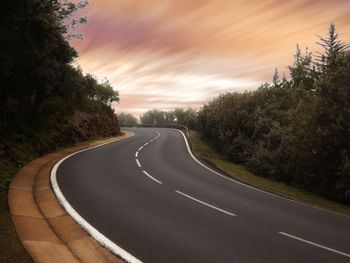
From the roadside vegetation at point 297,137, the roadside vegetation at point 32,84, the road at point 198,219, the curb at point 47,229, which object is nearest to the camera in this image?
the curb at point 47,229

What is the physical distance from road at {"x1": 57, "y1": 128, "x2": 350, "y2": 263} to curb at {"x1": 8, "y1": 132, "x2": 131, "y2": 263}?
1.69 ft

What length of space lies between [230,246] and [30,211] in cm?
558

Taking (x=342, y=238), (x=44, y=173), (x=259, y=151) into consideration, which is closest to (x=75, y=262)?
(x=342, y=238)

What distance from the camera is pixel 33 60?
65.8ft

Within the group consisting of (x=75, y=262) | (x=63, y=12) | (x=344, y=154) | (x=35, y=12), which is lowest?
(x=75, y=262)

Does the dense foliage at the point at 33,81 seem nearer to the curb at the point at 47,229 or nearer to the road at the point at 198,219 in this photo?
the curb at the point at 47,229

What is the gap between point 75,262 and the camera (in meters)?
6.98

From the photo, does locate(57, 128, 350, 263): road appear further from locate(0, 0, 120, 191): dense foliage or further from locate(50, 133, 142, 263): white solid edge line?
locate(0, 0, 120, 191): dense foliage

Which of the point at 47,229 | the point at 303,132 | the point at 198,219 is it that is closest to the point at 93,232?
the point at 47,229

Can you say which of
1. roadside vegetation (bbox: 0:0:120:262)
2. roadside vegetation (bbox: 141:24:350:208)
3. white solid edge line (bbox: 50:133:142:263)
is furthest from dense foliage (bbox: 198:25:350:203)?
roadside vegetation (bbox: 0:0:120:262)

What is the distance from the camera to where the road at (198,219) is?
7961mm

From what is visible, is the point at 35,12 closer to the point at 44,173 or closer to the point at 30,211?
the point at 44,173

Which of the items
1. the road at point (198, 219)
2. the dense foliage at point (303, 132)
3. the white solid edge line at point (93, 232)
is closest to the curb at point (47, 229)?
the white solid edge line at point (93, 232)

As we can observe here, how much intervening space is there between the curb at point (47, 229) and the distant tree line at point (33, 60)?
6.96m
